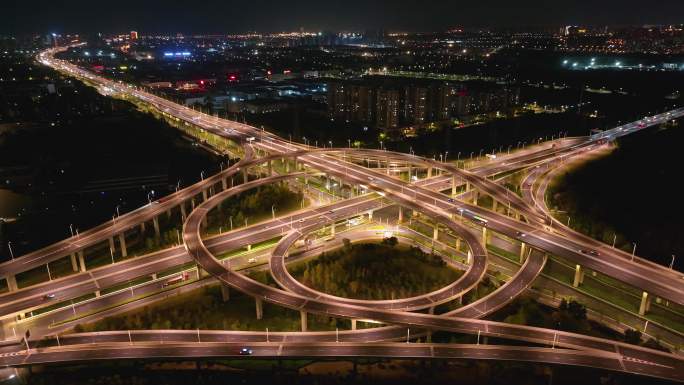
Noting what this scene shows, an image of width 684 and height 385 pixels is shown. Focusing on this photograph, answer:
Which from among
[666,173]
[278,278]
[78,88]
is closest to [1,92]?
[78,88]

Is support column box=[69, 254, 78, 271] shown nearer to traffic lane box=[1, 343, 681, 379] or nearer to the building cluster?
traffic lane box=[1, 343, 681, 379]

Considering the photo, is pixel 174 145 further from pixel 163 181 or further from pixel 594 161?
pixel 594 161

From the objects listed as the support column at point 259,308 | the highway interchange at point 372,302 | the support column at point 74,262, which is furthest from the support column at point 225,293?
the support column at point 74,262

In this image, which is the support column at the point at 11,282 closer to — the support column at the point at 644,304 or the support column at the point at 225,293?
the support column at the point at 225,293

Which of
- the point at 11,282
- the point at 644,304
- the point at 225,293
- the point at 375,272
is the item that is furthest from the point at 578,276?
the point at 11,282

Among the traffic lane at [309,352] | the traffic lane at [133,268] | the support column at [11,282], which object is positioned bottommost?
the traffic lane at [309,352]

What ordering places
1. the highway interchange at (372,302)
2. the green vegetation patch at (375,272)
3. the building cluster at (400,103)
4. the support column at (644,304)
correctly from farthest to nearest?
the building cluster at (400,103)
the green vegetation patch at (375,272)
the support column at (644,304)
the highway interchange at (372,302)

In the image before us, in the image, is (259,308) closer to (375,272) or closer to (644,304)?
(375,272)
